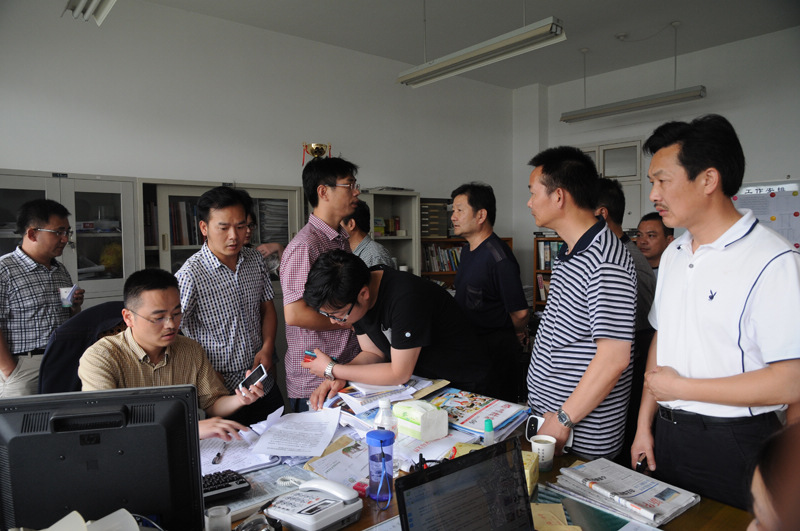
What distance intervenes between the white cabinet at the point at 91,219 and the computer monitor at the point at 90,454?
110 inches

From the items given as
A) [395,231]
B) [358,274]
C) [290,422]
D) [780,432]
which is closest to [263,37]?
[395,231]

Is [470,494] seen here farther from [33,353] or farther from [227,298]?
[33,353]

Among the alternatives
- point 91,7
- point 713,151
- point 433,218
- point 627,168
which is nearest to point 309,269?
point 713,151

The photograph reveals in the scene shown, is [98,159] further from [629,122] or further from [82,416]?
[629,122]

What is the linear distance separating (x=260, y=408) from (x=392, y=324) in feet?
2.90

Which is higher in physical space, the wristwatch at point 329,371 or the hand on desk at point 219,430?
the wristwatch at point 329,371

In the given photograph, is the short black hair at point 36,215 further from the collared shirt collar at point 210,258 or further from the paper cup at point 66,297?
the collared shirt collar at point 210,258

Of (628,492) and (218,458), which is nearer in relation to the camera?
(628,492)

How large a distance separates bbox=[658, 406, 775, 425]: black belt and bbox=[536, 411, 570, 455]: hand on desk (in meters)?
0.29

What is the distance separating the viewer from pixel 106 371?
171 centimetres

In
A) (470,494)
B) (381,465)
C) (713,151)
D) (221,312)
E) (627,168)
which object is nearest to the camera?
(470,494)

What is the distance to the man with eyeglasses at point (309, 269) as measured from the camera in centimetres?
231

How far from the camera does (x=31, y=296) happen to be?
109 inches

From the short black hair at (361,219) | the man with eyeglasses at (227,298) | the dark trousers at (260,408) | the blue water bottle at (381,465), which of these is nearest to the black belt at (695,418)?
the blue water bottle at (381,465)
